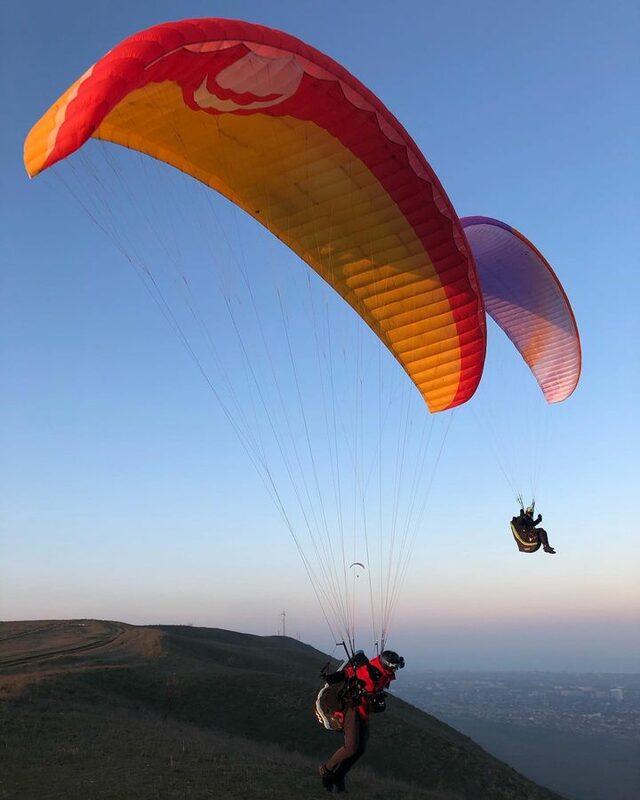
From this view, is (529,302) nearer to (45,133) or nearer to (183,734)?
(45,133)

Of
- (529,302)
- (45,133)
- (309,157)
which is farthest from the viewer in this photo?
(529,302)

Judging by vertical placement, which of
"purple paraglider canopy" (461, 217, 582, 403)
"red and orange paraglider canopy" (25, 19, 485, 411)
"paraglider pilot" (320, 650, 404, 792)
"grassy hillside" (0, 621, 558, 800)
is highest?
"purple paraglider canopy" (461, 217, 582, 403)

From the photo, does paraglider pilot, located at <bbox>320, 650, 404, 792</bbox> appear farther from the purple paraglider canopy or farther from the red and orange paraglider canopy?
the purple paraglider canopy

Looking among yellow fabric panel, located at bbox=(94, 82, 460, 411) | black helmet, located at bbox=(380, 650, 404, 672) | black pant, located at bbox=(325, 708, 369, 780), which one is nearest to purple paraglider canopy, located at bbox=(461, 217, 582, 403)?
yellow fabric panel, located at bbox=(94, 82, 460, 411)

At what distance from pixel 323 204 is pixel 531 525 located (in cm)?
924

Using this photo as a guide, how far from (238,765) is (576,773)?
3942 inches

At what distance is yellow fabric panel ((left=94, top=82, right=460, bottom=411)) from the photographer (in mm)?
10086

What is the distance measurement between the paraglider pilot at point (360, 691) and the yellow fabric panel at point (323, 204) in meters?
6.35

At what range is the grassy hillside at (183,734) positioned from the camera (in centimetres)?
1138

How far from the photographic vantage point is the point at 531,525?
15.8 metres

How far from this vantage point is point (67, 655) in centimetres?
2769

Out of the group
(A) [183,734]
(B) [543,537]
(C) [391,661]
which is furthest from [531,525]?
(A) [183,734]

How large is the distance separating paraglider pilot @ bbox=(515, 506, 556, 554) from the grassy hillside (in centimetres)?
593

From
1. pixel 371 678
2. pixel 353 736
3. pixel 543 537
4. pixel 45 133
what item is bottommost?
pixel 353 736
